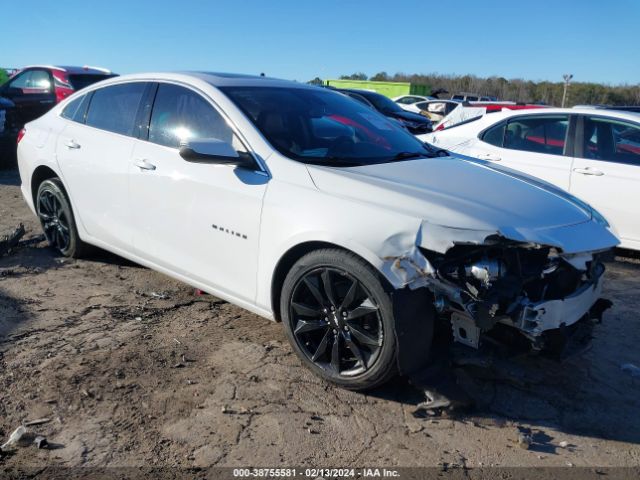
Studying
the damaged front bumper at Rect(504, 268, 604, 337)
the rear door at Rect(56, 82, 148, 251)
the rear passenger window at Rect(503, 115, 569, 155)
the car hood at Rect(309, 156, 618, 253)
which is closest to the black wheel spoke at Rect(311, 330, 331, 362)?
the car hood at Rect(309, 156, 618, 253)

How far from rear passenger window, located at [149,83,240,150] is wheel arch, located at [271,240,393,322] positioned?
80cm

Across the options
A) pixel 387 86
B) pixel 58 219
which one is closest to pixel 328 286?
pixel 58 219

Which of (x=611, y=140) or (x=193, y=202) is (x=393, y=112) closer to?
(x=611, y=140)

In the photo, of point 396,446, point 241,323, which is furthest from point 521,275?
point 241,323

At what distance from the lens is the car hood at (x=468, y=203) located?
2.82m

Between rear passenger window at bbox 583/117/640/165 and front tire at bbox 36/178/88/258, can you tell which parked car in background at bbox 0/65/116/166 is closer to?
front tire at bbox 36/178/88/258

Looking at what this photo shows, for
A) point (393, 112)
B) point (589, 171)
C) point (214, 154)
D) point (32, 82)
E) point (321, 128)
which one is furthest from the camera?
point (393, 112)

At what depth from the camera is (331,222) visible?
3.03 m

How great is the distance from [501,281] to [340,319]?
0.87 meters

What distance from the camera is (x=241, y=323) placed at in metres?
4.06

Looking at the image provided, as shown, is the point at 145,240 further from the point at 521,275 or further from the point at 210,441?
the point at 521,275

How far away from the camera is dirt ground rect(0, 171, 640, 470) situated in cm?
270

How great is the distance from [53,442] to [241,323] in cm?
157

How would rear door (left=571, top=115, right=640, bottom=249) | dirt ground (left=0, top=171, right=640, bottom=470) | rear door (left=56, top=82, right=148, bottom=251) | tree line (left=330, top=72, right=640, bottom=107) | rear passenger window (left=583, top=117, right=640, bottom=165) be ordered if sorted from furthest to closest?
tree line (left=330, top=72, right=640, bottom=107)
rear passenger window (left=583, top=117, right=640, bottom=165)
rear door (left=571, top=115, right=640, bottom=249)
rear door (left=56, top=82, right=148, bottom=251)
dirt ground (left=0, top=171, right=640, bottom=470)
